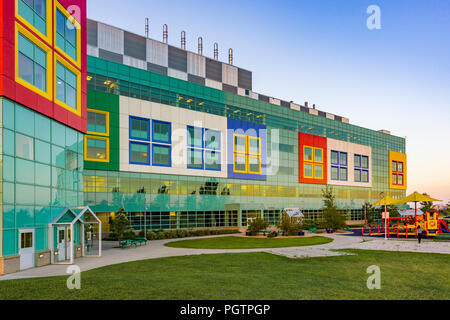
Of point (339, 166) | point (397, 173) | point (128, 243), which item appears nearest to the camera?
point (128, 243)

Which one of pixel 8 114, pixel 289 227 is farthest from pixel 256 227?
pixel 8 114

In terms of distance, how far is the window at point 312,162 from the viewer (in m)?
73.4

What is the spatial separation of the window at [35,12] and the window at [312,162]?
5709 centimetres

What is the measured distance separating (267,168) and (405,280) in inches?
1992

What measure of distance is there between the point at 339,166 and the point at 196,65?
37189mm

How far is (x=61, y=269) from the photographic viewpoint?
20859mm

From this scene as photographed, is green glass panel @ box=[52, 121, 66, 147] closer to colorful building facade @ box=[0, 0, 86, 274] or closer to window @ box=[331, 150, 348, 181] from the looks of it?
colorful building facade @ box=[0, 0, 86, 274]

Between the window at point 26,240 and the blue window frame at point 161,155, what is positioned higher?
the blue window frame at point 161,155

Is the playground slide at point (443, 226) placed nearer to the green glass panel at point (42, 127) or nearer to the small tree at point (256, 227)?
the small tree at point (256, 227)

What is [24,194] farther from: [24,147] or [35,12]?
[35,12]

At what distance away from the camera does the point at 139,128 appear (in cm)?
4891

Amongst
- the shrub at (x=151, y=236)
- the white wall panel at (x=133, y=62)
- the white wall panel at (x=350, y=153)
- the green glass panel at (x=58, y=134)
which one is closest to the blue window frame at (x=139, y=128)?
the shrub at (x=151, y=236)
